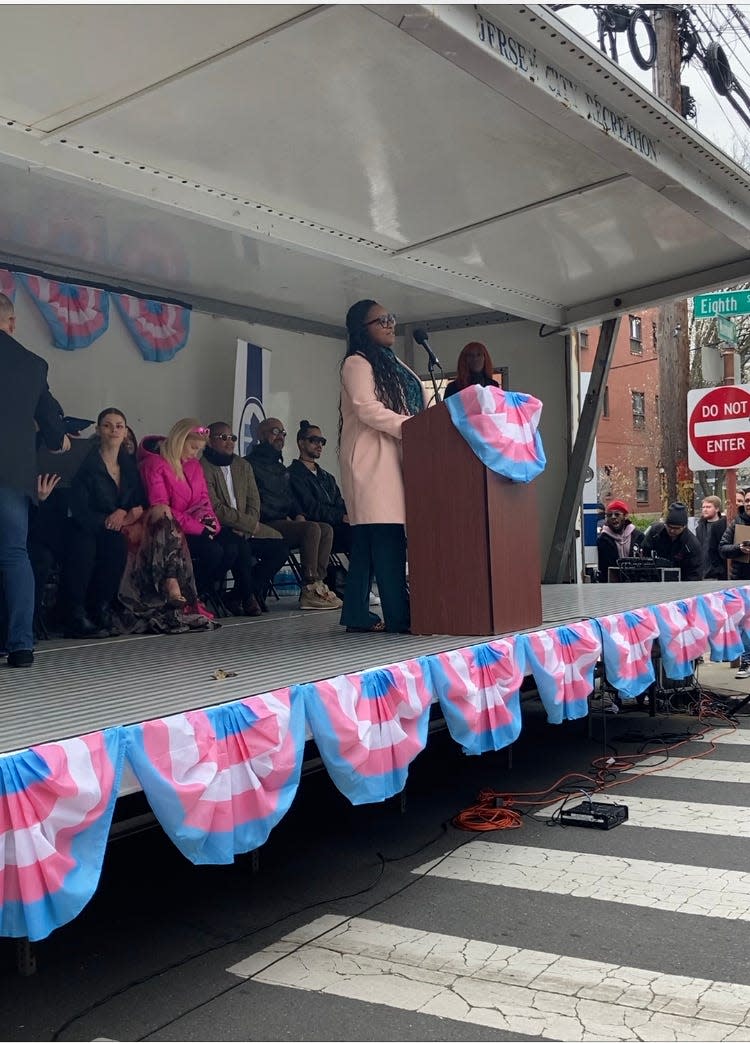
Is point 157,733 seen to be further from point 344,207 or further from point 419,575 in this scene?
point 344,207

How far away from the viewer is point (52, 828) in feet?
8.80

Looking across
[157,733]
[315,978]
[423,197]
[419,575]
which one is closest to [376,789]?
[315,978]

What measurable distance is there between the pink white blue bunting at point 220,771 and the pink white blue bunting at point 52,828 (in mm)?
158

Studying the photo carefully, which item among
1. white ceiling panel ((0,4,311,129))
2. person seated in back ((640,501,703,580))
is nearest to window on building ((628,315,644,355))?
person seated in back ((640,501,703,580))

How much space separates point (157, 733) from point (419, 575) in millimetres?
2239

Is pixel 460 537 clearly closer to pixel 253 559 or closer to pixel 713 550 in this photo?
pixel 253 559

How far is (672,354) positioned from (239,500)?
29.7 feet

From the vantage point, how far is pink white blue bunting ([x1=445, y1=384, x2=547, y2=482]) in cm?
475

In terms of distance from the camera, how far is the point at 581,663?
5.32m

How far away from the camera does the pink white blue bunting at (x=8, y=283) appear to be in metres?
6.91

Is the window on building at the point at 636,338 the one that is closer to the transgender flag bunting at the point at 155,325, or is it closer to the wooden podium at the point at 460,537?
the transgender flag bunting at the point at 155,325

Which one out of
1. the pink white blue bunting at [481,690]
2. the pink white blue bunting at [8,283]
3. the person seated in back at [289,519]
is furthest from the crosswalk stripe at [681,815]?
the pink white blue bunting at [8,283]

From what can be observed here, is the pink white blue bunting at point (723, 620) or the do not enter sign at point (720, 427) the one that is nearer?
the pink white blue bunting at point (723, 620)

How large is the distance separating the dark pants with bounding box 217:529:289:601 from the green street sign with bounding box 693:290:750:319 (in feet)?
18.7
